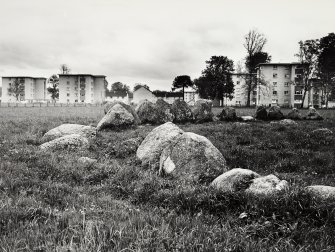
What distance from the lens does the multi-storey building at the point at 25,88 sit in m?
132

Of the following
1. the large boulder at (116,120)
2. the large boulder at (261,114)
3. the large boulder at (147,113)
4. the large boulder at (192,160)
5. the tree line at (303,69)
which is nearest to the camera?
the large boulder at (192,160)

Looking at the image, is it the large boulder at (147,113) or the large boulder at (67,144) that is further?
the large boulder at (147,113)

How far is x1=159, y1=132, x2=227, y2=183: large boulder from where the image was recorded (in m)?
7.13

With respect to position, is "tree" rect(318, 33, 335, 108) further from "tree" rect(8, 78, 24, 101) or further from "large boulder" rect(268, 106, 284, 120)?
"tree" rect(8, 78, 24, 101)

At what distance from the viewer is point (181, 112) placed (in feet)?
73.5

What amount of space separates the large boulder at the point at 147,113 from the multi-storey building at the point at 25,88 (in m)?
124

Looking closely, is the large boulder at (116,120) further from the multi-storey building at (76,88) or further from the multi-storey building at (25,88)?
the multi-storey building at (25,88)

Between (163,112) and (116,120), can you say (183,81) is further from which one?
(116,120)

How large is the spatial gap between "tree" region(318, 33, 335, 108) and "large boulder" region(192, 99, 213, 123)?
164 feet

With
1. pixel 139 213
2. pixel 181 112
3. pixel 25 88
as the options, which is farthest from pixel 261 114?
pixel 25 88

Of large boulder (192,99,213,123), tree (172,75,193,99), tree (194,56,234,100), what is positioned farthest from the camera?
tree (172,75,193,99)

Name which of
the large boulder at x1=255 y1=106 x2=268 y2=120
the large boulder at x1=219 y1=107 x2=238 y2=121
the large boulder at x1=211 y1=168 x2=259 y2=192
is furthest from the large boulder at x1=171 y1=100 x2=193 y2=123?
the large boulder at x1=211 y1=168 x2=259 y2=192

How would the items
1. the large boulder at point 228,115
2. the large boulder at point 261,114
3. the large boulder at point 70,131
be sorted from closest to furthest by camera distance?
the large boulder at point 70,131 → the large boulder at point 228,115 → the large boulder at point 261,114

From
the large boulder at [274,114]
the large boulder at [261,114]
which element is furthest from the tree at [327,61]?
the large boulder at [261,114]
